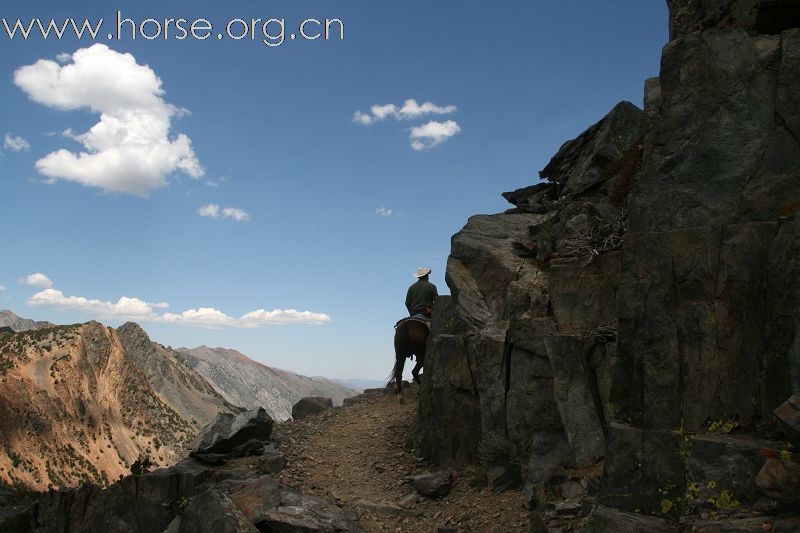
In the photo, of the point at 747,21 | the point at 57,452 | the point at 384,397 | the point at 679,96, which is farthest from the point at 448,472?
the point at 57,452

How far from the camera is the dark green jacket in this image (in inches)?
746

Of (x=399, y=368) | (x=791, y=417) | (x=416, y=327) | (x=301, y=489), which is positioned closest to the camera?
(x=791, y=417)

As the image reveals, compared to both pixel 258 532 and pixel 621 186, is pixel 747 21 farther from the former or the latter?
pixel 258 532

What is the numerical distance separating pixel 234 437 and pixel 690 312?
42.9 ft

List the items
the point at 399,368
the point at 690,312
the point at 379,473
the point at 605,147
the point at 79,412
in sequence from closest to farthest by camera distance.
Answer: the point at 690,312 → the point at 379,473 → the point at 605,147 → the point at 399,368 → the point at 79,412

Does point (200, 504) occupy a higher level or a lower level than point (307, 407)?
lower

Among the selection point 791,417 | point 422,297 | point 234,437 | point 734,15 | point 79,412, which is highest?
point 734,15

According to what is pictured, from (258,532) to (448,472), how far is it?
4.36 metres

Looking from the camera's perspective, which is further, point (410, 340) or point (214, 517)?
point (410, 340)

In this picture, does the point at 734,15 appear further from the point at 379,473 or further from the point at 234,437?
the point at 234,437

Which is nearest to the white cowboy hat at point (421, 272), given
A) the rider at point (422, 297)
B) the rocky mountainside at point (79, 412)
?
the rider at point (422, 297)

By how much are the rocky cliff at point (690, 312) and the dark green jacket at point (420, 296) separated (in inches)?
273

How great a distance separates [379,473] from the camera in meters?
14.7

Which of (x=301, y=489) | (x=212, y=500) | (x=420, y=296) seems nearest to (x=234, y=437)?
(x=301, y=489)
